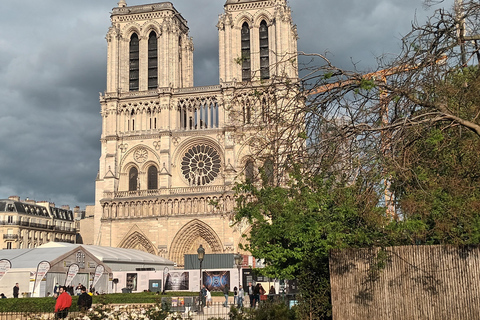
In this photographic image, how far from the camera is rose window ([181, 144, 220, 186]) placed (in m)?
39.9

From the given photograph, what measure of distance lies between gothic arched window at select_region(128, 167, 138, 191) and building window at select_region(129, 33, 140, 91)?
625cm

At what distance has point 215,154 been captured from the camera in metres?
39.9

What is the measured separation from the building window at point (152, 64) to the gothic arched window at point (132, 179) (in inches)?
250

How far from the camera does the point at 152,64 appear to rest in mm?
42531

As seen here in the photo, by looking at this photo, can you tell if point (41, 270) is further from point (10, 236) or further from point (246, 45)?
point (10, 236)

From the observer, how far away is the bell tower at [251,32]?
39.7 m

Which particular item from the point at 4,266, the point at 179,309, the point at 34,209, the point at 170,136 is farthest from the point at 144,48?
the point at 179,309

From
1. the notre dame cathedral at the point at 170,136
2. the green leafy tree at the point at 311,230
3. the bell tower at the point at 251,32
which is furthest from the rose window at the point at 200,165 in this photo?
the green leafy tree at the point at 311,230

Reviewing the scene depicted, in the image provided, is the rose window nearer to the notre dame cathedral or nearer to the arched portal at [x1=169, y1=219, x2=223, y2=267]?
the notre dame cathedral

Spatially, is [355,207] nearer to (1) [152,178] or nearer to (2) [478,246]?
(2) [478,246]

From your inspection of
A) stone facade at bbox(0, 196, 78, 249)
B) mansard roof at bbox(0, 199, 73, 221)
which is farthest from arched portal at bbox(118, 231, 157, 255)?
mansard roof at bbox(0, 199, 73, 221)

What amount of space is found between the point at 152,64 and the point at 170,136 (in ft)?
20.6

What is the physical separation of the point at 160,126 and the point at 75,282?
60.2 ft

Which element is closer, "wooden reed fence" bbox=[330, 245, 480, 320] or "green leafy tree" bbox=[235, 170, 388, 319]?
"wooden reed fence" bbox=[330, 245, 480, 320]
